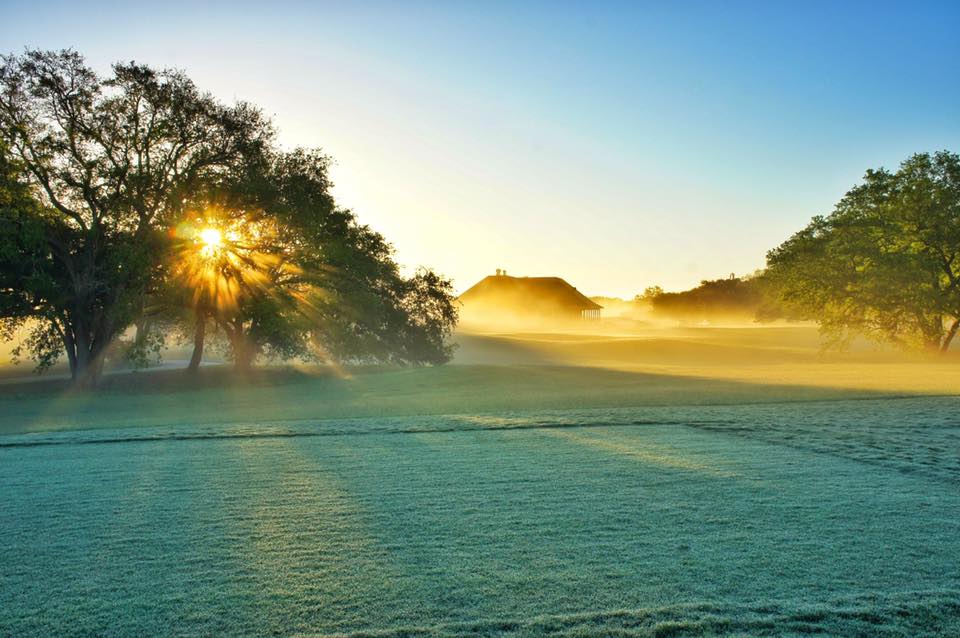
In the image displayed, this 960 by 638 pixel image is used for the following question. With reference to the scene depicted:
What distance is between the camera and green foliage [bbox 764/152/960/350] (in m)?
35.0

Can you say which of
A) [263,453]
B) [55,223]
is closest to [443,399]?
[263,453]

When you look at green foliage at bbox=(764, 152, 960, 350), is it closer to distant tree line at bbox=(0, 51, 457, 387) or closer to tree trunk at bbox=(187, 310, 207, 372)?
distant tree line at bbox=(0, 51, 457, 387)

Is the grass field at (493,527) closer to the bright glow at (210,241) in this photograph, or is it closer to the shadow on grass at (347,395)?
the shadow on grass at (347,395)

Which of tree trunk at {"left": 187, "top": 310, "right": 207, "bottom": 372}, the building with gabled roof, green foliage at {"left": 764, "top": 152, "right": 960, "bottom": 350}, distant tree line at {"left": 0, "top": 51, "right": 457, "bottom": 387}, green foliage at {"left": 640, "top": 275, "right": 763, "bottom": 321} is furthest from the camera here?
green foliage at {"left": 640, "top": 275, "right": 763, "bottom": 321}

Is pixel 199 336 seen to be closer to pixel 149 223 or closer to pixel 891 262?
pixel 149 223

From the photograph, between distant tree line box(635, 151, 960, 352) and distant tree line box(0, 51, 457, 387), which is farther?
distant tree line box(635, 151, 960, 352)

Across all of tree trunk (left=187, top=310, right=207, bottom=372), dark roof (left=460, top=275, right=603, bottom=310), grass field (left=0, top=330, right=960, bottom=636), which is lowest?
grass field (left=0, top=330, right=960, bottom=636)

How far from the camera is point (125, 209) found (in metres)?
25.4

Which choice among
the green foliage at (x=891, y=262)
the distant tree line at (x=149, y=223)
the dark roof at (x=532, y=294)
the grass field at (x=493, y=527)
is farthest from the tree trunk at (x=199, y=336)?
the dark roof at (x=532, y=294)

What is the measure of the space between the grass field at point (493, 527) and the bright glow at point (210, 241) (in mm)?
14939

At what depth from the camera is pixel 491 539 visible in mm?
4961

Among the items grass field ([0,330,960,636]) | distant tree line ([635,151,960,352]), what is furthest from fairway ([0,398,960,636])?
distant tree line ([635,151,960,352])

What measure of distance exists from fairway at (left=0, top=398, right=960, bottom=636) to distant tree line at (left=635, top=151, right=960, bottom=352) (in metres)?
30.1

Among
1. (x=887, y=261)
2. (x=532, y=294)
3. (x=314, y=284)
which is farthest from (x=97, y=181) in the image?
(x=532, y=294)
